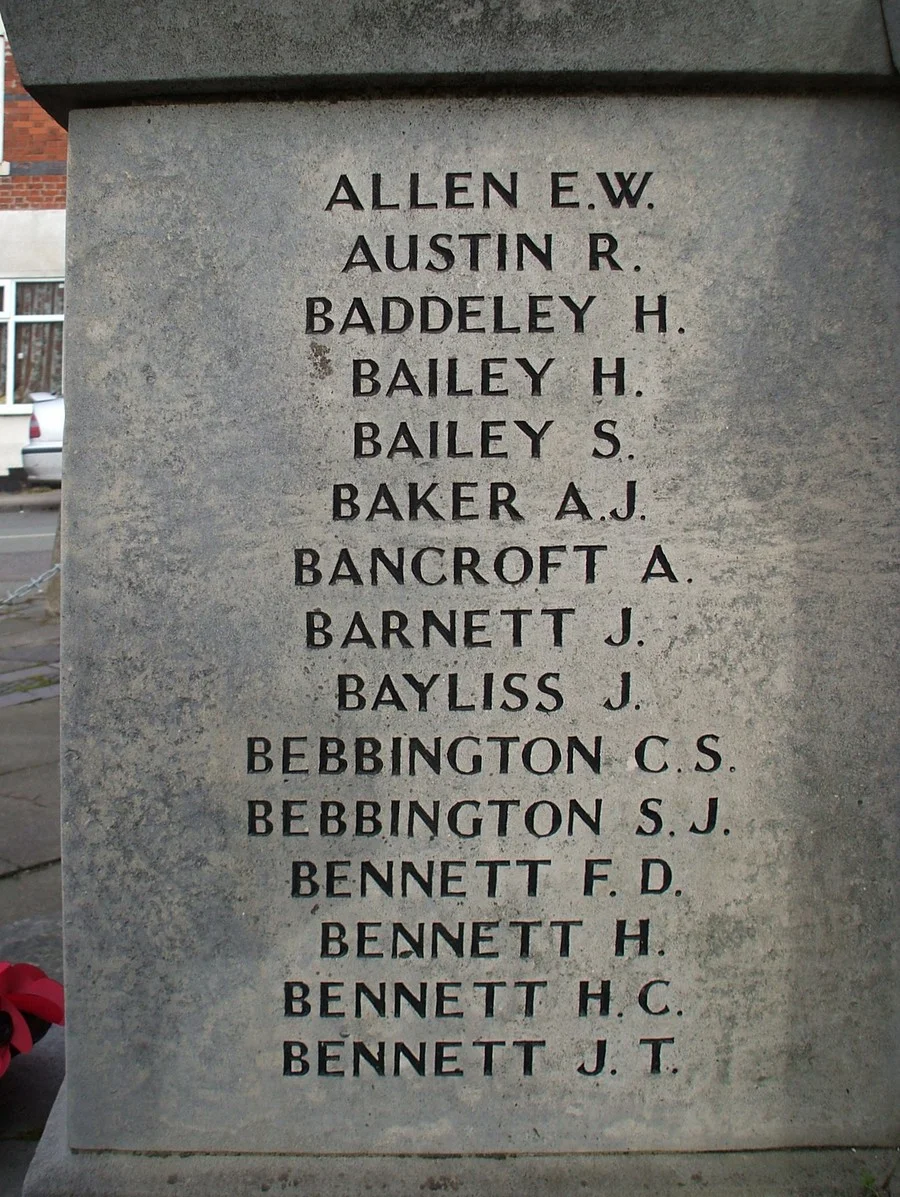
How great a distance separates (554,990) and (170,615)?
1031mm

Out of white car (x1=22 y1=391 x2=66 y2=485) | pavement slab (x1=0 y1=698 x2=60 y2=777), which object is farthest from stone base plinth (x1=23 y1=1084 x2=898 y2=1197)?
white car (x1=22 y1=391 x2=66 y2=485)

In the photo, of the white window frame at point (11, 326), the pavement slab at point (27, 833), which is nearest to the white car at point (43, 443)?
the white window frame at point (11, 326)

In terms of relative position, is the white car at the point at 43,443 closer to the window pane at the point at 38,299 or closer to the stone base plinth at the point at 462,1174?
the window pane at the point at 38,299

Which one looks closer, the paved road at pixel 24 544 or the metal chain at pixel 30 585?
the metal chain at pixel 30 585

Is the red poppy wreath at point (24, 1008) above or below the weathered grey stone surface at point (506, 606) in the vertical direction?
below

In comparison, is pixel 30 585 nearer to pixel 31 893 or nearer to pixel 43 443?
pixel 31 893

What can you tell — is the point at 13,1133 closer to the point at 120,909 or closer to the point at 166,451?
the point at 120,909

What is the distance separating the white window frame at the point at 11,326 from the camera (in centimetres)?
2178

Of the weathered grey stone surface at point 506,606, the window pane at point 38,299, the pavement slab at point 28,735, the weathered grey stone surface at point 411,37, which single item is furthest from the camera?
the window pane at point 38,299

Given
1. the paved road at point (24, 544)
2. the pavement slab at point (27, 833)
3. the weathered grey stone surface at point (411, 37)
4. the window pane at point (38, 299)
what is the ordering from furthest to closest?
the window pane at point (38, 299)
the paved road at point (24, 544)
the pavement slab at point (27, 833)
the weathered grey stone surface at point (411, 37)

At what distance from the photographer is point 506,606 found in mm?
2287

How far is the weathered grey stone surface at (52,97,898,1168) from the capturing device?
2.21m

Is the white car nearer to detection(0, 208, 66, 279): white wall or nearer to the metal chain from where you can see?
detection(0, 208, 66, 279): white wall

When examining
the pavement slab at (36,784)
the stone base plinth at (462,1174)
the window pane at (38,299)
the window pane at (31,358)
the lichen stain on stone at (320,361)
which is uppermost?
the window pane at (38,299)
